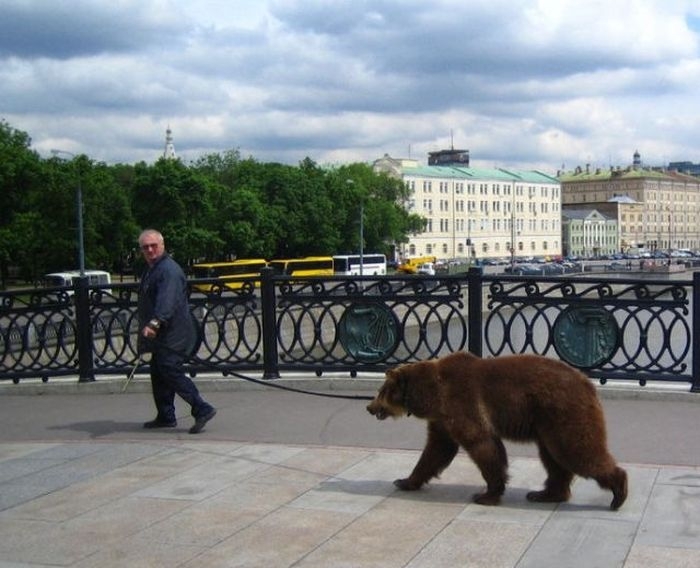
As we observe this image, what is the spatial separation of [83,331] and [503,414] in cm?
647

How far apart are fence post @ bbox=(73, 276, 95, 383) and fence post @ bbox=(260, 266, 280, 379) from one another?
81.5 inches

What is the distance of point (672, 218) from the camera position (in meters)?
186

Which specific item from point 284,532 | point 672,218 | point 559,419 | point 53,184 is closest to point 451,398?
point 559,419

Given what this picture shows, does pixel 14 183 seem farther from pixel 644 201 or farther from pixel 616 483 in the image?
pixel 644 201

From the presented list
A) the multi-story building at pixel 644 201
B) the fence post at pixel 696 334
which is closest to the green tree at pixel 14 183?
the fence post at pixel 696 334

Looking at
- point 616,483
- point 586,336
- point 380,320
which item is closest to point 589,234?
point 380,320

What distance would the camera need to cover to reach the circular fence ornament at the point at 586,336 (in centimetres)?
906

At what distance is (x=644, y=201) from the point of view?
178 m

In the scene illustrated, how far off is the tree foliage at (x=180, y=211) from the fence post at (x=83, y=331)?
139ft

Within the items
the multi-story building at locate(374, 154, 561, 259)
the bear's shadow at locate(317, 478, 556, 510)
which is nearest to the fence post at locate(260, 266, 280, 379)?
the bear's shadow at locate(317, 478, 556, 510)

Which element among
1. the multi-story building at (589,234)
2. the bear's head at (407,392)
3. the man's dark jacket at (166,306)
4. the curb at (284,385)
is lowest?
the curb at (284,385)

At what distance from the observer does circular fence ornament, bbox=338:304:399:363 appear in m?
9.88

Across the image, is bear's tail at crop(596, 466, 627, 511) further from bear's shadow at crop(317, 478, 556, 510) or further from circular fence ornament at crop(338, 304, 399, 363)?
circular fence ornament at crop(338, 304, 399, 363)

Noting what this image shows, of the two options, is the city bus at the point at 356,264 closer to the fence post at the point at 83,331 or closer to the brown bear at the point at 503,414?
the fence post at the point at 83,331
